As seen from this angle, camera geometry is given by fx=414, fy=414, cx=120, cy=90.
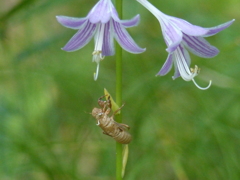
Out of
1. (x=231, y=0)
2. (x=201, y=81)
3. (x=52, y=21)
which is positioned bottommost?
(x=52, y=21)

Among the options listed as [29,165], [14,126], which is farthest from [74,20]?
[14,126]

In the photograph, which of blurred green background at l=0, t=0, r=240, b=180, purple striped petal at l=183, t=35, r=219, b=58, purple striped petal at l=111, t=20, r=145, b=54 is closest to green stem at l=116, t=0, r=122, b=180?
purple striped petal at l=111, t=20, r=145, b=54

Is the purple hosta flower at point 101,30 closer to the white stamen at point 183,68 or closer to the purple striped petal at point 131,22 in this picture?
the purple striped petal at point 131,22

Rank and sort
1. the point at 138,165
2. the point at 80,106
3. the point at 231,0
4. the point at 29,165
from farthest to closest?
the point at 231,0
the point at 80,106
the point at 29,165
the point at 138,165

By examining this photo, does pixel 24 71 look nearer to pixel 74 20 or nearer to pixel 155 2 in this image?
pixel 155 2

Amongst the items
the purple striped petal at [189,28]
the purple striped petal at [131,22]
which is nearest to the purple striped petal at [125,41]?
the purple striped petal at [131,22]

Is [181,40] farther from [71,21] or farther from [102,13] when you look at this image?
[71,21]
